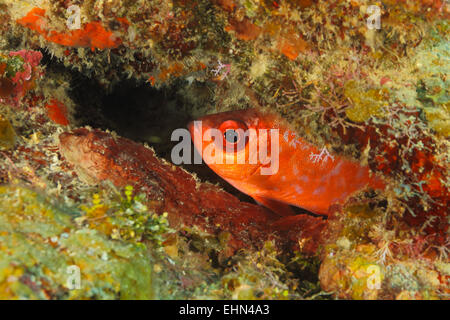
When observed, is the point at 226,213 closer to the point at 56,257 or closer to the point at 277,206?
the point at 277,206

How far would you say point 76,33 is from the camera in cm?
286

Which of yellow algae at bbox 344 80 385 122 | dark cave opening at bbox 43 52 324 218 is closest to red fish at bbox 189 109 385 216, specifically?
dark cave opening at bbox 43 52 324 218

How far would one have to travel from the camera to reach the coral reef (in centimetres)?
179

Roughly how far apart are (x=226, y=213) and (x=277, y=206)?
1189 mm

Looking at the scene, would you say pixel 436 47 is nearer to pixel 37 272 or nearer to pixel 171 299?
pixel 171 299

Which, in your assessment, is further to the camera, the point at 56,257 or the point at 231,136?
the point at 231,136

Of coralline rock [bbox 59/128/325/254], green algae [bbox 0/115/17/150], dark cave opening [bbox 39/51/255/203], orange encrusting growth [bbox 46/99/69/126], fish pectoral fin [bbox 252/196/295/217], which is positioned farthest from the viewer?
dark cave opening [bbox 39/51/255/203]

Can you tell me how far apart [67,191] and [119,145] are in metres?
0.88

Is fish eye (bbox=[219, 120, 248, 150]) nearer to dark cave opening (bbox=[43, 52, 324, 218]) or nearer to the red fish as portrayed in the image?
the red fish

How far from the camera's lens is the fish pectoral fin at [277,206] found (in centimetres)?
419

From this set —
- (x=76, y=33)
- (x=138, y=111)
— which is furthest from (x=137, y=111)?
(x=76, y=33)

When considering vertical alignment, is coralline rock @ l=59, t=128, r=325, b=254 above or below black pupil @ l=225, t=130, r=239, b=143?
below

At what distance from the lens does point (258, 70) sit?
264cm

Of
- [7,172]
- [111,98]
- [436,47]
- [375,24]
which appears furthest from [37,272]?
[111,98]
